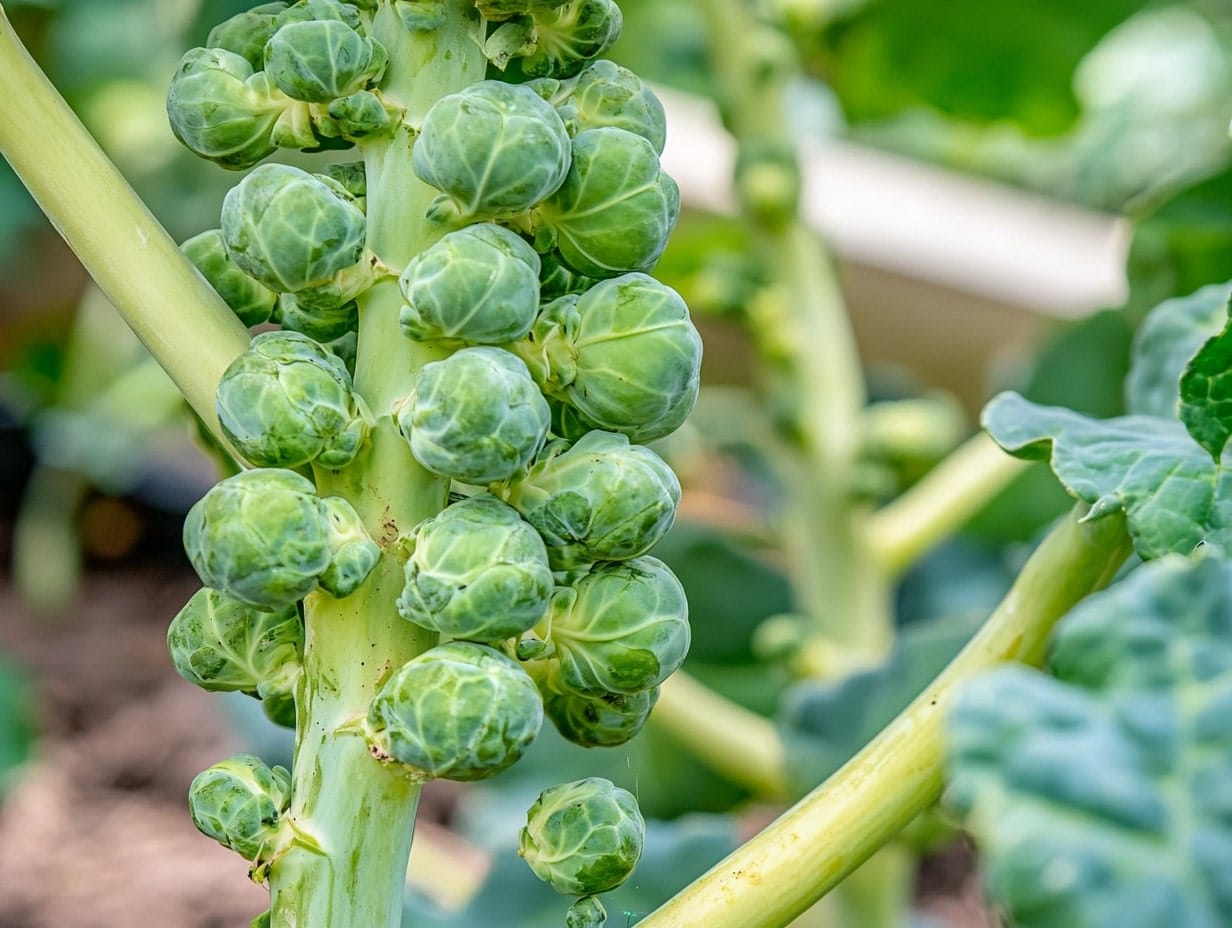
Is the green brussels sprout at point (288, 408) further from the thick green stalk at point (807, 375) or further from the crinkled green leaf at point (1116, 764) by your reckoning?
the thick green stalk at point (807, 375)

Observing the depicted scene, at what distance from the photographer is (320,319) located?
558 millimetres

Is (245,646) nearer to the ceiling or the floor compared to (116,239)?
nearer to the floor

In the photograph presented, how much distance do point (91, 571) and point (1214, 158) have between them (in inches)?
86.2

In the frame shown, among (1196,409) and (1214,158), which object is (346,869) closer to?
(1196,409)

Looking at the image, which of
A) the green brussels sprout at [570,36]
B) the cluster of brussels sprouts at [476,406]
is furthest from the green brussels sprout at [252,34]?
the green brussels sprout at [570,36]

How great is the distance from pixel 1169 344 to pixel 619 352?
0.38 m

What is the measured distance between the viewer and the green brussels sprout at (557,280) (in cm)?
59

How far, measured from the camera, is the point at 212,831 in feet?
1.79

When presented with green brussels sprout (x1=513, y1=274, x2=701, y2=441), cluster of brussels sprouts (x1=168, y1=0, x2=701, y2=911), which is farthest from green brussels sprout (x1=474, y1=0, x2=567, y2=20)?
green brussels sprout (x1=513, y1=274, x2=701, y2=441)

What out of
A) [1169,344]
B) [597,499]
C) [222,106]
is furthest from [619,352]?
[1169,344]

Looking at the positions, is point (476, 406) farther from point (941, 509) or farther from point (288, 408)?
point (941, 509)

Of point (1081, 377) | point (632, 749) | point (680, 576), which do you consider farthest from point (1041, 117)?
point (632, 749)

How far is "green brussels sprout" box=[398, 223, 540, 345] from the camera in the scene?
19.6 inches

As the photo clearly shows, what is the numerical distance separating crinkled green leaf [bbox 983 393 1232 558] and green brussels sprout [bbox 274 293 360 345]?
294 millimetres
